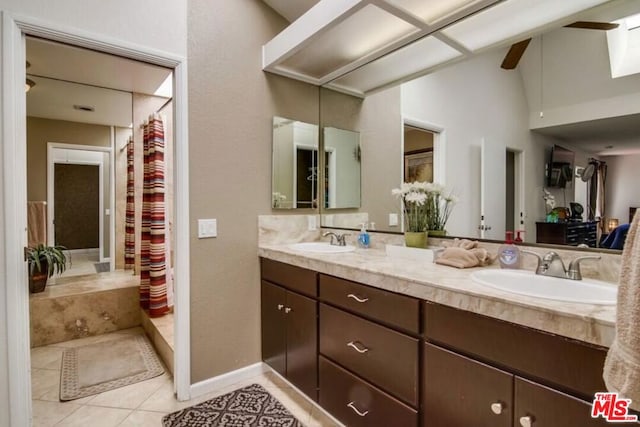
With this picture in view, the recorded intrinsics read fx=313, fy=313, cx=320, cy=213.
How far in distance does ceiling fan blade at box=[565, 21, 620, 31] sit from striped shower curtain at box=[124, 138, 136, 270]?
3.91m

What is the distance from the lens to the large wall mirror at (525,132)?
127 cm

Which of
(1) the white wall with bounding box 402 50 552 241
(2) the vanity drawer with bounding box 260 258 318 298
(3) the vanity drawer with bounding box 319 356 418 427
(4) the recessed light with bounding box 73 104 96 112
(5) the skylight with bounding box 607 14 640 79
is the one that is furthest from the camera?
(4) the recessed light with bounding box 73 104 96 112

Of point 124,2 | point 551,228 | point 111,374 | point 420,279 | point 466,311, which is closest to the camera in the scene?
point 466,311

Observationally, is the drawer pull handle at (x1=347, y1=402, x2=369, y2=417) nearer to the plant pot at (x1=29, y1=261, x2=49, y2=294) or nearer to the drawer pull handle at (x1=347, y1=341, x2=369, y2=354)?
the drawer pull handle at (x1=347, y1=341, x2=369, y2=354)

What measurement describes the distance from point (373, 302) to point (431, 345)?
0.30 metres

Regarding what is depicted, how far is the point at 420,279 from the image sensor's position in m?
1.21

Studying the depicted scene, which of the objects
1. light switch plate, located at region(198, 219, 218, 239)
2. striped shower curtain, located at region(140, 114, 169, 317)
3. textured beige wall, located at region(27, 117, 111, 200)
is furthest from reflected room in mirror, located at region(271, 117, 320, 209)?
textured beige wall, located at region(27, 117, 111, 200)

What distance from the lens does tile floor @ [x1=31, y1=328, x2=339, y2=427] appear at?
1755 millimetres

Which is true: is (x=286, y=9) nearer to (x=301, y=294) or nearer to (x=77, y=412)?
(x=301, y=294)

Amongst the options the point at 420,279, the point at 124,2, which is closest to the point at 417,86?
the point at 420,279

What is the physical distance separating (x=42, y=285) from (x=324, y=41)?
325 centimetres

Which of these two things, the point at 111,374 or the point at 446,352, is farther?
the point at 111,374

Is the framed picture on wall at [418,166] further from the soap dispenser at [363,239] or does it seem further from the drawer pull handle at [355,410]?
the drawer pull handle at [355,410]

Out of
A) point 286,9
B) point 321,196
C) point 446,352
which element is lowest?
point 446,352
